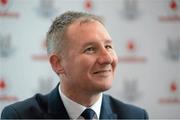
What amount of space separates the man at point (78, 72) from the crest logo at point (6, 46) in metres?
0.94

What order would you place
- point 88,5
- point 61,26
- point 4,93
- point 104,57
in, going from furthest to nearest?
point 88,5 → point 4,93 → point 61,26 → point 104,57

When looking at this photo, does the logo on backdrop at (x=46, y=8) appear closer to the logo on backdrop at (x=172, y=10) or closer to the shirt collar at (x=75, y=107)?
the logo on backdrop at (x=172, y=10)

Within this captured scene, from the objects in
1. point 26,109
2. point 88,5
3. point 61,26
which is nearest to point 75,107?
point 26,109

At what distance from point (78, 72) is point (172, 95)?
4.23 ft

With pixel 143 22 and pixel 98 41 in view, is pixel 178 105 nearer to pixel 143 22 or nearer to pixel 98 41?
pixel 143 22

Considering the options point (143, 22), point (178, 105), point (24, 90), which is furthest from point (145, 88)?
point (24, 90)

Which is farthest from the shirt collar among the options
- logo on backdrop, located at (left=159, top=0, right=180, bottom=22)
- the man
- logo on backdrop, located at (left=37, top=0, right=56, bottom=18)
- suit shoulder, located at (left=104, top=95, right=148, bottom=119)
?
logo on backdrop, located at (left=159, top=0, right=180, bottom=22)

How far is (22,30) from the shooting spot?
2139mm

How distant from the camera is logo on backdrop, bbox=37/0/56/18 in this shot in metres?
2.18

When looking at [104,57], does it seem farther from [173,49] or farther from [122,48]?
[173,49]

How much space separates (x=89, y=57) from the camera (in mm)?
1108

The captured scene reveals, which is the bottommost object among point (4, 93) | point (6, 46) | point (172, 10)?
point (4, 93)

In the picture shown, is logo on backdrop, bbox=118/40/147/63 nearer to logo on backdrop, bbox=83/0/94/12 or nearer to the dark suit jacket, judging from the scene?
logo on backdrop, bbox=83/0/94/12

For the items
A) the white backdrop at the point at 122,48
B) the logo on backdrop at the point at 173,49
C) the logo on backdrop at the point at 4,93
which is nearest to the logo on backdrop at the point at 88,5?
the white backdrop at the point at 122,48
